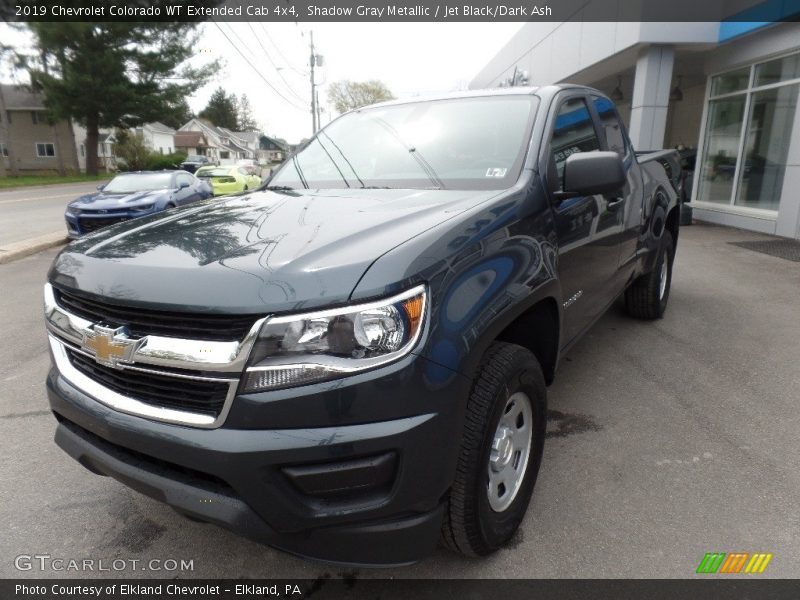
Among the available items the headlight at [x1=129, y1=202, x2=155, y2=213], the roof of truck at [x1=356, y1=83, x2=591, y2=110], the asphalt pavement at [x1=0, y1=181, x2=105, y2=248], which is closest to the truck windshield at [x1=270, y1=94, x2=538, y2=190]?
the roof of truck at [x1=356, y1=83, x2=591, y2=110]

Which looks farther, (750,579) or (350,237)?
(750,579)

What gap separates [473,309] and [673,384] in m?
2.59

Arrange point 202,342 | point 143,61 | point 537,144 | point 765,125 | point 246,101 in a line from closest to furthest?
point 202,342, point 537,144, point 765,125, point 143,61, point 246,101

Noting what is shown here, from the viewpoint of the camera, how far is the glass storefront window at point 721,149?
11.0m

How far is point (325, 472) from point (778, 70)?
11.4 metres

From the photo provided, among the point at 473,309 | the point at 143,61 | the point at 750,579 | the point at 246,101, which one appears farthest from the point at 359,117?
the point at 246,101

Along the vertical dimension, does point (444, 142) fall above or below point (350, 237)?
above

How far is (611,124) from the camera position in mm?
3830

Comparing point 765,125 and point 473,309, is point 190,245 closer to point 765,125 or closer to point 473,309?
point 473,309

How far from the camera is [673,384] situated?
3723mm

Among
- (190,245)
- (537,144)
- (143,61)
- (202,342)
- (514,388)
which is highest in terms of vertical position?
(143,61)

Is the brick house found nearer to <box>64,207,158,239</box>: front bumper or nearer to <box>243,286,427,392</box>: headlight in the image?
<box>64,207,158,239</box>: front bumper

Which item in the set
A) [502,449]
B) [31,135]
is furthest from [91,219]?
[31,135]

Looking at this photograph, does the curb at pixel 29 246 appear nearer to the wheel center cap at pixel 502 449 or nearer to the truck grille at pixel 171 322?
the truck grille at pixel 171 322
